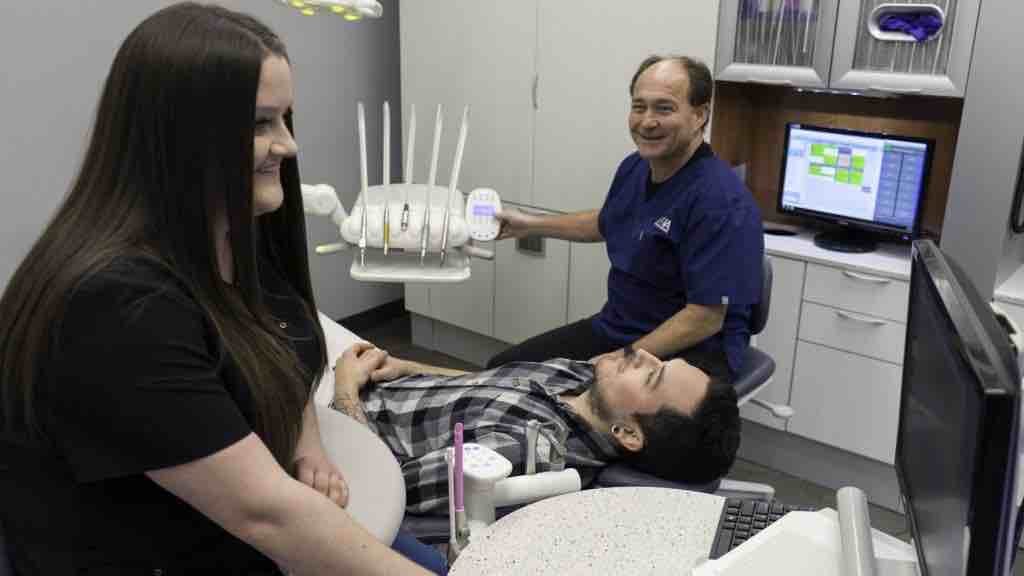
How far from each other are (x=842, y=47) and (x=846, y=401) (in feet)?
3.33

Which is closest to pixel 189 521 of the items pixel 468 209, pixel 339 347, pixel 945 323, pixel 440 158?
pixel 945 323

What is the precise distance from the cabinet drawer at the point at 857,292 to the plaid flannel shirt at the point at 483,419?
98 cm

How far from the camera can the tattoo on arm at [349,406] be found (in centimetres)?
172

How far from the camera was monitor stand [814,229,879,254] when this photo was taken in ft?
8.45

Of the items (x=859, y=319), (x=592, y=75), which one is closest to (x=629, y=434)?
(x=859, y=319)

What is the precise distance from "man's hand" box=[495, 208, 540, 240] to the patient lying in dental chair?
28.8 inches

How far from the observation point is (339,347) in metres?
1.99

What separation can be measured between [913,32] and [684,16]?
0.64 m

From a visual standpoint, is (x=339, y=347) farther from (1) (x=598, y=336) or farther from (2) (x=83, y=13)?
(2) (x=83, y=13)

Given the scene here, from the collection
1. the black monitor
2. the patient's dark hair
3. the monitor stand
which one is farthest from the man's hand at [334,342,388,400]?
the monitor stand

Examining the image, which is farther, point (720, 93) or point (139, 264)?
point (720, 93)

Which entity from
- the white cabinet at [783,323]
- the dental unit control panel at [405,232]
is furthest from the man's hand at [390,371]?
the white cabinet at [783,323]

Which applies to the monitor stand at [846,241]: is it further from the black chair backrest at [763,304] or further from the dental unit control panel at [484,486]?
the dental unit control panel at [484,486]

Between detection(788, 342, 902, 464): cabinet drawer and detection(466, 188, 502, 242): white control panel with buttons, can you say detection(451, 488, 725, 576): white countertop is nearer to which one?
detection(466, 188, 502, 242): white control panel with buttons
